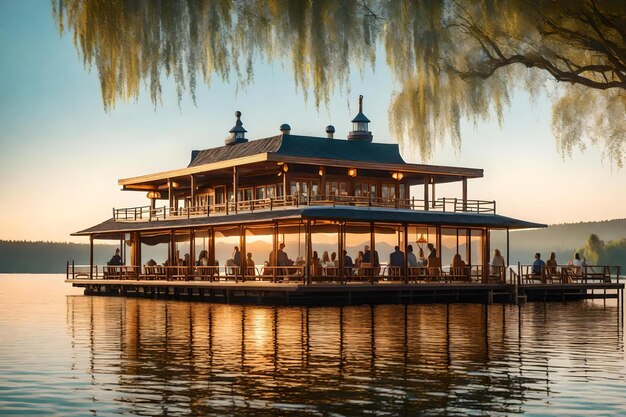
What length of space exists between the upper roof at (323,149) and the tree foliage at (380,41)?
132 feet

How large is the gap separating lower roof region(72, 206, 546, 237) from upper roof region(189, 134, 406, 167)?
643cm

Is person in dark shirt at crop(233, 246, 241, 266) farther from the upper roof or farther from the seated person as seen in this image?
the seated person

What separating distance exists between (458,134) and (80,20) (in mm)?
5831

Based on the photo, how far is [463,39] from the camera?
14523 millimetres

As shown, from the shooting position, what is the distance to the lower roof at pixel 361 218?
148 ft

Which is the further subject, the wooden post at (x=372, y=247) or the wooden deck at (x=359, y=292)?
the wooden post at (x=372, y=247)

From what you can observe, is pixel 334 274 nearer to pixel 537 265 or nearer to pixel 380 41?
pixel 537 265

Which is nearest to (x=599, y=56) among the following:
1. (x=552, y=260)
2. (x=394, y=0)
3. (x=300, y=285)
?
(x=394, y=0)

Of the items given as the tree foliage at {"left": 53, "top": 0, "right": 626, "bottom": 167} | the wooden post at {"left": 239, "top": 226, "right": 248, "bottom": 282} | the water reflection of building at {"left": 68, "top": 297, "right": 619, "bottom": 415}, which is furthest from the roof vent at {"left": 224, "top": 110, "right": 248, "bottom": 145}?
the tree foliage at {"left": 53, "top": 0, "right": 626, "bottom": 167}

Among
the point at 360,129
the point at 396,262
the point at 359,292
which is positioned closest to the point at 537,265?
the point at 396,262

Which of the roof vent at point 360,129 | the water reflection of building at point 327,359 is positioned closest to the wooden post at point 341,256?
the water reflection of building at point 327,359

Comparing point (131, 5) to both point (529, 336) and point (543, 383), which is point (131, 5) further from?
point (529, 336)

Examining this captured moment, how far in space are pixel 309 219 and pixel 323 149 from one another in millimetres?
14444

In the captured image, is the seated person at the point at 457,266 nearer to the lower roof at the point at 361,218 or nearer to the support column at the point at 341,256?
the lower roof at the point at 361,218
